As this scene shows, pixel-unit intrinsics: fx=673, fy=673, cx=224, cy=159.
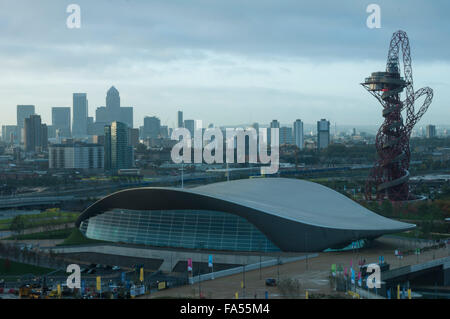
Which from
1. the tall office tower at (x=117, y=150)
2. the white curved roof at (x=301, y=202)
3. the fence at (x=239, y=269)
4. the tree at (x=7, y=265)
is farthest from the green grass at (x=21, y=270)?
the tall office tower at (x=117, y=150)

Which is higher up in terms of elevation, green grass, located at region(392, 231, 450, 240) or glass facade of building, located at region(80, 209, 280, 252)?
glass facade of building, located at region(80, 209, 280, 252)

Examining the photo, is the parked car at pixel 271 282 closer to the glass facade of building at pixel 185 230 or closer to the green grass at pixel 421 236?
the glass facade of building at pixel 185 230

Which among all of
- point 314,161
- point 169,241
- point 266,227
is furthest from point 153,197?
point 314,161

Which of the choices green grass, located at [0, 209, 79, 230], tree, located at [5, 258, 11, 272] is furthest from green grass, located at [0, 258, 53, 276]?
green grass, located at [0, 209, 79, 230]

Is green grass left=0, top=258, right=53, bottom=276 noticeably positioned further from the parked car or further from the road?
the parked car
